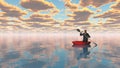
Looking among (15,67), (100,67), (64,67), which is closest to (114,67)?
(100,67)

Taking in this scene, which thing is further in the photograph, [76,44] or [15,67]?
[76,44]

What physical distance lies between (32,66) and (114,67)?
675 centimetres

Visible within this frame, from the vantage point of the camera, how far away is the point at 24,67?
49.8 ft

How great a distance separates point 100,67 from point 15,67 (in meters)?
6.89

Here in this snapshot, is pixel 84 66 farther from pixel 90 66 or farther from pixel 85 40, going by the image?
pixel 85 40

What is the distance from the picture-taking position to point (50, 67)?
1533cm

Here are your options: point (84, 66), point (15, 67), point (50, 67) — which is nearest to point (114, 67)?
point (84, 66)

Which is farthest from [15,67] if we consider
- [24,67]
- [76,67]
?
[76,67]

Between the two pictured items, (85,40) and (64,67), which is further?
(85,40)

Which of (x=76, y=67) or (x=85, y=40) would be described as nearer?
(x=76, y=67)

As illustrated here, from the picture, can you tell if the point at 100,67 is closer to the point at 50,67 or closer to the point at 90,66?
the point at 90,66

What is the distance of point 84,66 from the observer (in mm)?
15734

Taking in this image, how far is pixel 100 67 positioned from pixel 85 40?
19.8m

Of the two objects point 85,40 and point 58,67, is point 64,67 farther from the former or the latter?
point 85,40
